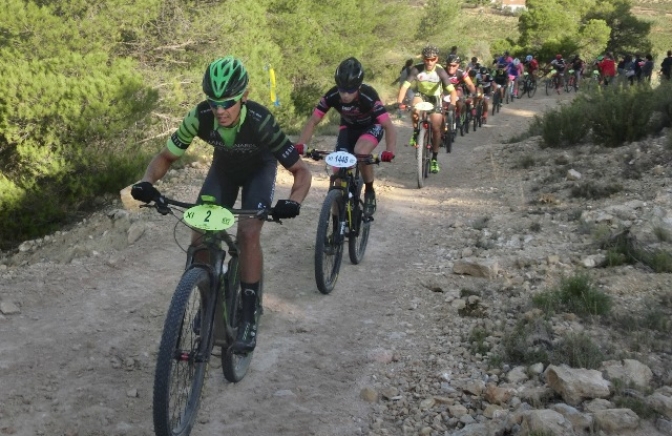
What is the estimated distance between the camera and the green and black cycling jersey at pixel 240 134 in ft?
14.3

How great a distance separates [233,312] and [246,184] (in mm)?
936

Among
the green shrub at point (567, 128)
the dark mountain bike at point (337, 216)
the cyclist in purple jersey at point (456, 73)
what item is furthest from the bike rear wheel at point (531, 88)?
the dark mountain bike at point (337, 216)

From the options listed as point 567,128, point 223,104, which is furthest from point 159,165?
point 567,128

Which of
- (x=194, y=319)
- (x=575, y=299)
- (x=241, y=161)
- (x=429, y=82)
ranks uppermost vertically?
(x=429, y=82)

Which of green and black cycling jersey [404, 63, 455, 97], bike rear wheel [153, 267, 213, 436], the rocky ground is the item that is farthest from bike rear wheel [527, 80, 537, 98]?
bike rear wheel [153, 267, 213, 436]

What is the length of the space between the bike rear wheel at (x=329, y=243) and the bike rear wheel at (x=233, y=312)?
150 cm

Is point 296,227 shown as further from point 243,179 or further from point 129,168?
point 129,168

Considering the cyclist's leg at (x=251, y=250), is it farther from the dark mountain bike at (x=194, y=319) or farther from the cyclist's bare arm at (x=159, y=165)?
the cyclist's bare arm at (x=159, y=165)

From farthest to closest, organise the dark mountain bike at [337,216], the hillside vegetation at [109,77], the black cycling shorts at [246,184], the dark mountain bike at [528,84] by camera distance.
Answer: the dark mountain bike at [528,84]
the hillside vegetation at [109,77]
the dark mountain bike at [337,216]
the black cycling shorts at [246,184]

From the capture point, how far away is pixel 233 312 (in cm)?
428

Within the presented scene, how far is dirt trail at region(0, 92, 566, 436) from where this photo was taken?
13.9ft

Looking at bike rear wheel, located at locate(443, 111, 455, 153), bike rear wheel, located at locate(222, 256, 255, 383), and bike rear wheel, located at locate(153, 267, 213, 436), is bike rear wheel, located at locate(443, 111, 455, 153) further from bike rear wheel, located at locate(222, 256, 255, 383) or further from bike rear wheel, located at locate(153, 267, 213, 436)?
bike rear wheel, located at locate(153, 267, 213, 436)

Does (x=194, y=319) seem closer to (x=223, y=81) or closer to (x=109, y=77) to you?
(x=223, y=81)

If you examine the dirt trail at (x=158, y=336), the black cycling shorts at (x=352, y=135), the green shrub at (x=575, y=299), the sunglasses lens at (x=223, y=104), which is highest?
the sunglasses lens at (x=223, y=104)
